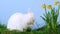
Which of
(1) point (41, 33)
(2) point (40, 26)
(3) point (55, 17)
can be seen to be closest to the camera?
(1) point (41, 33)

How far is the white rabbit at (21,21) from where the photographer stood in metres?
1.26

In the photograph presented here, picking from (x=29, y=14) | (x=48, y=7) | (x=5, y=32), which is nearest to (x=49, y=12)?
(x=48, y=7)

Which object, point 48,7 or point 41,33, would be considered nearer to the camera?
point 41,33

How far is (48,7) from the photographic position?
1270mm

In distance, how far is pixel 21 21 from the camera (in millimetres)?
1276

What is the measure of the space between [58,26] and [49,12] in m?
0.13

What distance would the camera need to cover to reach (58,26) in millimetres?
1287

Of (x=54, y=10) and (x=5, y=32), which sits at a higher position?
(x=54, y=10)

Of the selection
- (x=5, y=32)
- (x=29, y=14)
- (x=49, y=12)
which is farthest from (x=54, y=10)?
(x=5, y=32)

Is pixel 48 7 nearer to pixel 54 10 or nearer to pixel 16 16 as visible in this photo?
pixel 54 10

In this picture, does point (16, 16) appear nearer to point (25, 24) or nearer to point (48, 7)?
point (25, 24)

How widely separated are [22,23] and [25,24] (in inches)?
1.0

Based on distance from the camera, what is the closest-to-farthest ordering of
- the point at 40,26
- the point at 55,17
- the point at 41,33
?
the point at 41,33 → the point at 55,17 → the point at 40,26

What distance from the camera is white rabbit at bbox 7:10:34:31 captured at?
1261mm
